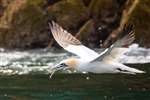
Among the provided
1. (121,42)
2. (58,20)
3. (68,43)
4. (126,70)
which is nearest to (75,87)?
(68,43)

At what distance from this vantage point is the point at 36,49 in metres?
32.0

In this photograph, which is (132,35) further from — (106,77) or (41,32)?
(41,32)

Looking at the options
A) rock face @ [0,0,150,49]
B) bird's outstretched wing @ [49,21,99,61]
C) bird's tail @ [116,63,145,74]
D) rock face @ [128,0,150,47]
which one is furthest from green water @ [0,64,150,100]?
rock face @ [0,0,150,49]

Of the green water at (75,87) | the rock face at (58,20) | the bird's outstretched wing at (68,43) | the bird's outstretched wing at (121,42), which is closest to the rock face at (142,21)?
the rock face at (58,20)

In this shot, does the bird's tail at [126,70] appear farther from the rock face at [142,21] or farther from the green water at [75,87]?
the rock face at [142,21]

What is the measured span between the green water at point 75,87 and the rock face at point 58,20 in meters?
10.4

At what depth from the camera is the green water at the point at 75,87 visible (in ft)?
53.5

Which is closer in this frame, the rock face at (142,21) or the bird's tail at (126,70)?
the bird's tail at (126,70)

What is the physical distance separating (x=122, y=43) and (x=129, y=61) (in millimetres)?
12206

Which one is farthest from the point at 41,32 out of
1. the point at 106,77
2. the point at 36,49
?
the point at 106,77

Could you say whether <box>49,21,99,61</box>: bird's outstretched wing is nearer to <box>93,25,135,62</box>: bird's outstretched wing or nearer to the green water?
<box>93,25,135,62</box>: bird's outstretched wing

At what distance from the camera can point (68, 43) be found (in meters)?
15.3

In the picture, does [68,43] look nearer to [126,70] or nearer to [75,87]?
[126,70]

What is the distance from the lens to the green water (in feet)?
53.5
